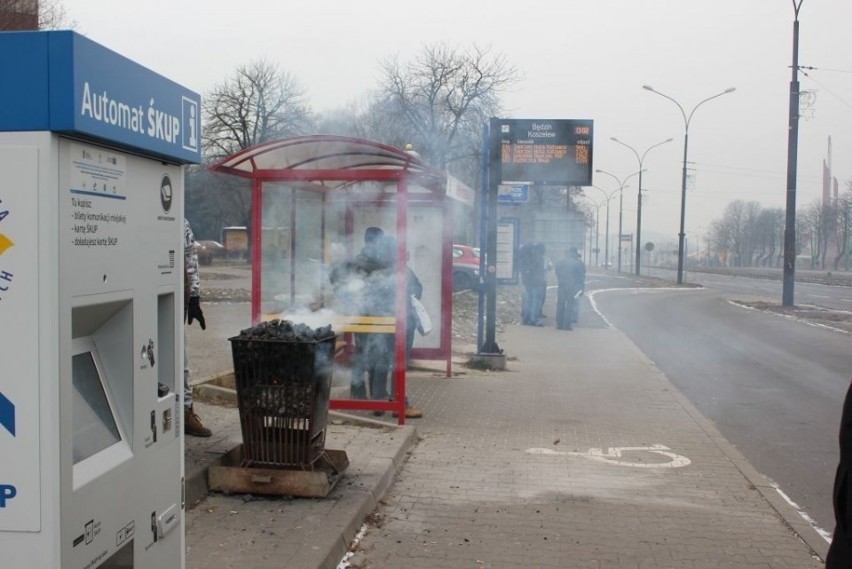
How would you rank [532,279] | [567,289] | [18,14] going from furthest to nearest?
1. [532,279]
2. [18,14]
3. [567,289]

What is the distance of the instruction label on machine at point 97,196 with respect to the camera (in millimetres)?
2205

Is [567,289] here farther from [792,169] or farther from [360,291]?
[360,291]

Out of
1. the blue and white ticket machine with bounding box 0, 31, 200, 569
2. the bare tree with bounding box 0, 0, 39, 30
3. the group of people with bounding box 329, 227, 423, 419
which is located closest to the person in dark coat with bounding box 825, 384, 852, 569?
the blue and white ticket machine with bounding box 0, 31, 200, 569

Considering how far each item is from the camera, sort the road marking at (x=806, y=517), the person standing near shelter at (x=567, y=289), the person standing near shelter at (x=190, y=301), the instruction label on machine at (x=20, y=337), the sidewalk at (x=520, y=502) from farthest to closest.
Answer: the person standing near shelter at (x=567, y=289) → the person standing near shelter at (x=190, y=301) → the road marking at (x=806, y=517) → the sidewalk at (x=520, y=502) → the instruction label on machine at (x=20, y=337)

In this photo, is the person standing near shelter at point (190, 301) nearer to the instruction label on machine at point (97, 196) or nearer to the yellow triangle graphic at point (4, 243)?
the instruction label on machine at point (97, 196)

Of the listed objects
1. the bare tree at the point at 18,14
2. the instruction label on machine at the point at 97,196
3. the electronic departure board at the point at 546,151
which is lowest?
the instruction label on machine at the point at 97,196

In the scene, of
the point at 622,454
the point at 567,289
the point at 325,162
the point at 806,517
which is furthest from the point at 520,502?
the point at 567,289

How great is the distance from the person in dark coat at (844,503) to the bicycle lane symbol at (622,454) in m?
4.11

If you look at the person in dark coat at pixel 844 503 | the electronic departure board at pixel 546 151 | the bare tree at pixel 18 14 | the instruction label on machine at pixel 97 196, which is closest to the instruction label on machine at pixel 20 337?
the instruction label on machine at pixel 97 196

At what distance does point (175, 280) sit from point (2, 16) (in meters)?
17.0

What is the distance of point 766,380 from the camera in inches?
429

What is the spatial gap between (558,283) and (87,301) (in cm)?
1557

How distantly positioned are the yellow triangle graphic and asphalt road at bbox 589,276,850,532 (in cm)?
486

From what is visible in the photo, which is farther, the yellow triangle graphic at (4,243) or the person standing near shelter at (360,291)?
the person standing near shelter at (360,291)
